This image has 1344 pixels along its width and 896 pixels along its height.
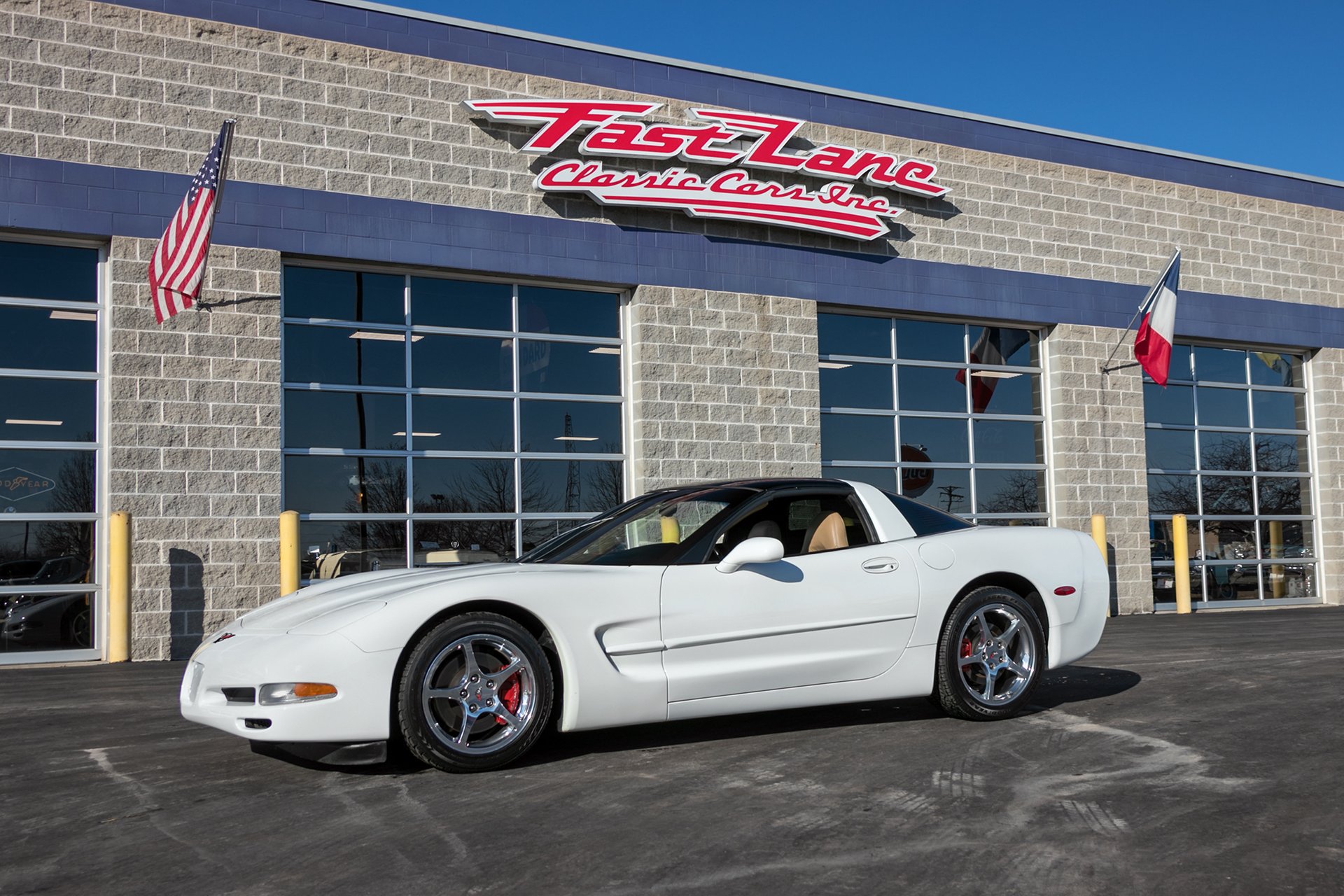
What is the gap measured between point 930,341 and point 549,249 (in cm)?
516

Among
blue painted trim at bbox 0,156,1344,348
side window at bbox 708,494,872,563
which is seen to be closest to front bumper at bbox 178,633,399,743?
side window at bbox 708,494,872,563

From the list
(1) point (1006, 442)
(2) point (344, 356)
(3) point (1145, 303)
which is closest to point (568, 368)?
(2) point (344, 356)

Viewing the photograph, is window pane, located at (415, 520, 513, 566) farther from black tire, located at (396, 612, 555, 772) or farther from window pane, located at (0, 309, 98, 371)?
black tire, located at (396, 612, 555, 772)

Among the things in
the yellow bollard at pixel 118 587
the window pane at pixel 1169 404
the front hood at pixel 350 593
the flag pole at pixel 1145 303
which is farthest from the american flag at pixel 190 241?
the window pane at pixel 1169 404

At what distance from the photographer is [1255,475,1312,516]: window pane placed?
17672 mm

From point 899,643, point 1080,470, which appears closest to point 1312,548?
point 1080,470

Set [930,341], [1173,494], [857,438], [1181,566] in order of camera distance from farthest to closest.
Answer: [1173,494] < [1181,566] < [930,341] < [857,438]

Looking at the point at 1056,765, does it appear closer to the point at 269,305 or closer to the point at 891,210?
the point at 269,305

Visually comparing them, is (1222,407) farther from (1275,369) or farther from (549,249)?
(549,249)

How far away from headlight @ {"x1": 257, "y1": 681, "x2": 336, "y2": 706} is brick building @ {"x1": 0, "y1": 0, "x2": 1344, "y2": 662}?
658 cm

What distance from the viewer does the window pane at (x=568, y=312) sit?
12953 mm

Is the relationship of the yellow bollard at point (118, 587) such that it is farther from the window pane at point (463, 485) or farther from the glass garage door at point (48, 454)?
the window pane at point (463, 485)

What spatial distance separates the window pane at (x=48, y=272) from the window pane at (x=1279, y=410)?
15.0 m

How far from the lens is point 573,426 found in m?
13.0
